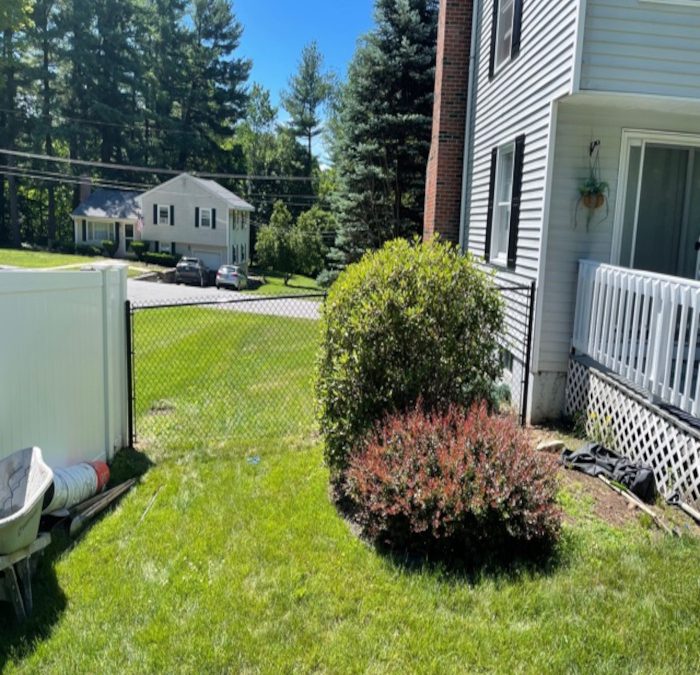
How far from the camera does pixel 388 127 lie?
17.9 metres

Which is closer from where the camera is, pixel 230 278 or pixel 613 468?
pixel 613 468

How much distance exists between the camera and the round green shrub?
4.56 m

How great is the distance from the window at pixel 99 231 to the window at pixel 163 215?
471 cm

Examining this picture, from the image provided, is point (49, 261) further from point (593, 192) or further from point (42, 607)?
point (42, 607)

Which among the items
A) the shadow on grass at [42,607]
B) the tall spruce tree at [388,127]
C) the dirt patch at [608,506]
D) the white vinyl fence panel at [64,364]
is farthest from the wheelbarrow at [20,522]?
the tall spruce tree at [388,127]

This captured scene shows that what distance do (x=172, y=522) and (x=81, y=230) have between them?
42.8 m

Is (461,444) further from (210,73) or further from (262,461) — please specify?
(210,73)

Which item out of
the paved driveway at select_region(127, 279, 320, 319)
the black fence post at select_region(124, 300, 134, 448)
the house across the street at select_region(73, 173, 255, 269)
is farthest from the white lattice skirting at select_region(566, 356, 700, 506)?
the house across the street at select_region(73, 173, 255, 269)

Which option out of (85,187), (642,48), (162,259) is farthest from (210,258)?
(642,48)

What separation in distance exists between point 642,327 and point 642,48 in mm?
2714

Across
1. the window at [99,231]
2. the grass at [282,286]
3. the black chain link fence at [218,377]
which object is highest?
the window at [99,231]

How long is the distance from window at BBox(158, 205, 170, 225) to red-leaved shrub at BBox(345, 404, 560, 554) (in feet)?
125

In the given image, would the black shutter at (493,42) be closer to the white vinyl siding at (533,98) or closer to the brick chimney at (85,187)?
→ the white vinyl siding at (533,98)

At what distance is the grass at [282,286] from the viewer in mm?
31375
